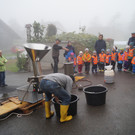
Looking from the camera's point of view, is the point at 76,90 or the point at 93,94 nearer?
the point at 93,94

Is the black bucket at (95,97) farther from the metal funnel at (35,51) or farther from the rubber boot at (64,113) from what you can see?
the metal funnel at (35,51)

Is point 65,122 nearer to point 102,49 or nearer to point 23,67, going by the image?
point 102,49

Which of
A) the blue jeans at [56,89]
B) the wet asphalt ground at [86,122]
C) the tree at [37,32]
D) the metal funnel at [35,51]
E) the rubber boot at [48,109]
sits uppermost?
the tree at [37,32]

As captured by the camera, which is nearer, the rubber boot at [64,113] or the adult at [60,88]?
the adult at [60,88]

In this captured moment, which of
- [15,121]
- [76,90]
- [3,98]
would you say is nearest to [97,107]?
[76,90]

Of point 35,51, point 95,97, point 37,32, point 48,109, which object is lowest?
point 48,109

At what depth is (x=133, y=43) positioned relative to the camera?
7.82 metres

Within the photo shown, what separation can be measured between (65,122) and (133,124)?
151 centimetres

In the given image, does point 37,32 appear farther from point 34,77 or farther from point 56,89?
point 56,89

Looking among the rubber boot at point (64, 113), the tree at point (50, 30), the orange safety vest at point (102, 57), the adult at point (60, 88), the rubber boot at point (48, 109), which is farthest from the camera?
the tree at point (50, 30)

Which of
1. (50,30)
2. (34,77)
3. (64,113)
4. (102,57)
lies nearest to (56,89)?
(64,113)

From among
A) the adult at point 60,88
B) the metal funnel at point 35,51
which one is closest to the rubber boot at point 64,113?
the adult at point 60,88

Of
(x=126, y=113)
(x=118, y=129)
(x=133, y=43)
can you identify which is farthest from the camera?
(x=133, y=43)

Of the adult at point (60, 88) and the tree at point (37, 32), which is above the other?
the tree at point (37, 32)
